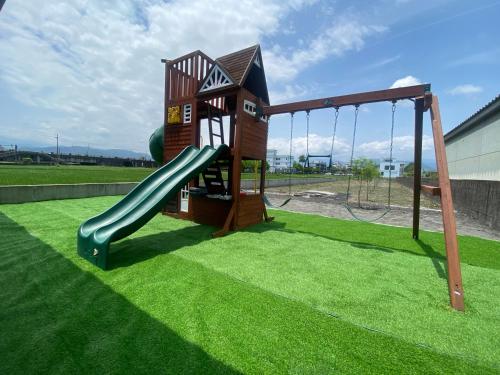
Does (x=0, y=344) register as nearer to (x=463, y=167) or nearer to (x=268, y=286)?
(x=268, y=286)

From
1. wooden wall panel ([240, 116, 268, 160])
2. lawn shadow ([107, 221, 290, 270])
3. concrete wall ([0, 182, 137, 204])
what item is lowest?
lawn shadow ([107, 221, 290, 270])

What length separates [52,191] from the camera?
10.2 metres

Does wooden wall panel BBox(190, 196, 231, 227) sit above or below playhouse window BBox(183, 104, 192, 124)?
below

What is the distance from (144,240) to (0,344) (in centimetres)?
318

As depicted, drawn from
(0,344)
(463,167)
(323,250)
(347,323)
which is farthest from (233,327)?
(463,167)

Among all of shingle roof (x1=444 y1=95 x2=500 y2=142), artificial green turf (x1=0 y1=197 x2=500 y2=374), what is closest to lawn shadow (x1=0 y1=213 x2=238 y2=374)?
artificial green turf (x1=0 y1=197 x2=500 y2=374)

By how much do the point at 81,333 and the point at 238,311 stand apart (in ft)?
5.14

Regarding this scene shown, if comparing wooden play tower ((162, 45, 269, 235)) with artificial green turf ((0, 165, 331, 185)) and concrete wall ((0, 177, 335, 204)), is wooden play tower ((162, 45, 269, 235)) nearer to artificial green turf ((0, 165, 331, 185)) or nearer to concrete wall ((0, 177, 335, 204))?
concrete wall ((0, 177, 335, 204))

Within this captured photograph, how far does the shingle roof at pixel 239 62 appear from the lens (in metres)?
6.78

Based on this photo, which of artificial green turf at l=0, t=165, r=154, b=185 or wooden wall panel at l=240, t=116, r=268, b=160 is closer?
wooden wall panel at l=240, t=116, r=268, b=160

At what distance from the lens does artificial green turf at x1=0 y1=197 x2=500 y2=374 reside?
6.86 ft

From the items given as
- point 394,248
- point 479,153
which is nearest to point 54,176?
point 394,248

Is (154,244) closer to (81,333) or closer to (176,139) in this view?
(81,333)

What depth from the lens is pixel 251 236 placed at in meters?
6.04
